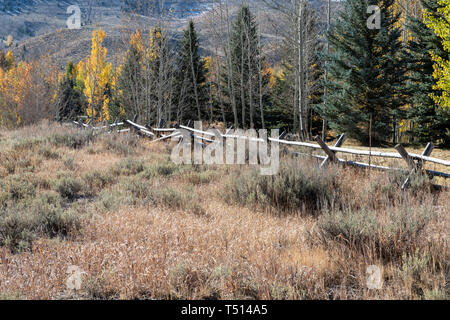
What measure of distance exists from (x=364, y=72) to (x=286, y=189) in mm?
11035

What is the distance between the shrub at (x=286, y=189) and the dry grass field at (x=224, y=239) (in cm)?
2

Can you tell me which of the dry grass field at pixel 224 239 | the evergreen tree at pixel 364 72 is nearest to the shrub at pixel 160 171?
the dry grass field at pixel 224 239

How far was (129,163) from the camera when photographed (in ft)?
28.6

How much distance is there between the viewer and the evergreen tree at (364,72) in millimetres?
14539

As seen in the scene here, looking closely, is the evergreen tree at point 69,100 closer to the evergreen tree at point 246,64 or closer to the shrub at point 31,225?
the evergreen tree at point 246,64

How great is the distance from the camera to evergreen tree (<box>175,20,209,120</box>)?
77.3 feet

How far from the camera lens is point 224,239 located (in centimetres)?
378

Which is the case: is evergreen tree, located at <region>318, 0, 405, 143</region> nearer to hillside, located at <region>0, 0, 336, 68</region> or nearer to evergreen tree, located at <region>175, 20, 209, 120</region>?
hillside, located at <region>0, 0, 336, 68</region>

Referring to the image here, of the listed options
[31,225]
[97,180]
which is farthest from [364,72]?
[31,225]

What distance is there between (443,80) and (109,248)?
41.6 ft

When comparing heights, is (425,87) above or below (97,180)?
above

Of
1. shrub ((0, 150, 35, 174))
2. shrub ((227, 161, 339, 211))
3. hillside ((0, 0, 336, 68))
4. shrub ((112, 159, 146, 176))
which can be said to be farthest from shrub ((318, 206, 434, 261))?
hillside ((0, 0, 336, 68))

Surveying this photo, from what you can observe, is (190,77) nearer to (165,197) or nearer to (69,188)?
(69,188)

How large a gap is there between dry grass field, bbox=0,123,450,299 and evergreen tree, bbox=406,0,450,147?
900 centimetres
